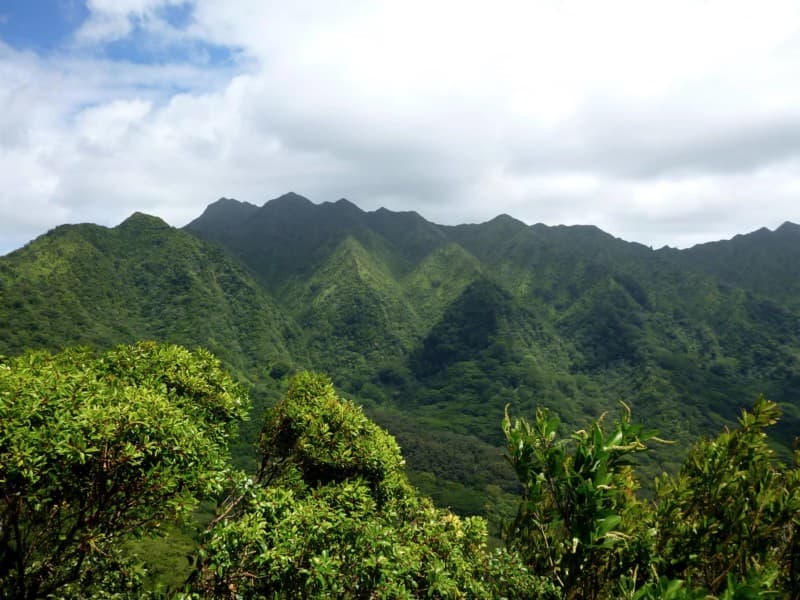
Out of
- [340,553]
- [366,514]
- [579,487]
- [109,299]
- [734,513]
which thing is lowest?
[366,514]

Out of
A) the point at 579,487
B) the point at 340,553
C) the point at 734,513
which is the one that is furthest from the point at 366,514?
the point at 734,513

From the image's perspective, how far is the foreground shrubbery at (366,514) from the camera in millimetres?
6645

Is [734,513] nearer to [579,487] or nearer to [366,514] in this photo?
[579,487]

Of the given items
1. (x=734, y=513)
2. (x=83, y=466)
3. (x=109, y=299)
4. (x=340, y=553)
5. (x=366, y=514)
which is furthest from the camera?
(x=109, y=299)

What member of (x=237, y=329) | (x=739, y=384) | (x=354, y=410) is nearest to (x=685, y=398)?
Answer: (x=739, y=384)

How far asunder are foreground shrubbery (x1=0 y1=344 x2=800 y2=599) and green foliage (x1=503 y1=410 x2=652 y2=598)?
23 millimetres

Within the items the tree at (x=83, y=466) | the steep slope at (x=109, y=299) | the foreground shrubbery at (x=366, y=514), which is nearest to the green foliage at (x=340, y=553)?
the foreground shrubbery at (x=366, y=514)

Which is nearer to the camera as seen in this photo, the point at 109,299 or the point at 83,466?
the point at 83,466

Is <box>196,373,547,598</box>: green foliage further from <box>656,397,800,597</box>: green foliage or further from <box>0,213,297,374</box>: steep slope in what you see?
<box>0,213,297,374</box>: steep slope

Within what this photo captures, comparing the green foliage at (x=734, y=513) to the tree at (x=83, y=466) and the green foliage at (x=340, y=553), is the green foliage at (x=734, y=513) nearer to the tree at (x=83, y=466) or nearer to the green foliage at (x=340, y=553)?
the green foliage at (x=340, y=553)

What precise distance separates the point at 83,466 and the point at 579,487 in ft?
25.2

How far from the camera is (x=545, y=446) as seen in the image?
6699 mm

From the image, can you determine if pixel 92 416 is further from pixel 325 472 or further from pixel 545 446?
pixel 545 446

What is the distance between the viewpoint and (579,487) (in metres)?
5.89
